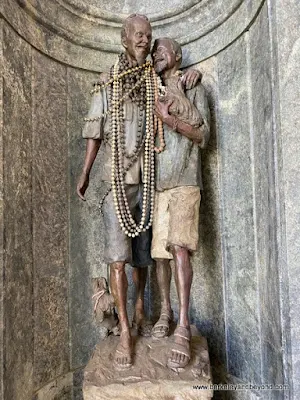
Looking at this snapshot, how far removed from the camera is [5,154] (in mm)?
2199

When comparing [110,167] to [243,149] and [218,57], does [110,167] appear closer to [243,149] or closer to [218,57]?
[243,149]

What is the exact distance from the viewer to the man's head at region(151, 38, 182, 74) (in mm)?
2360

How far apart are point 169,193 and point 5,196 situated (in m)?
0.93

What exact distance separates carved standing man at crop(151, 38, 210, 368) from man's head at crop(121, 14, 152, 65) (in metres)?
0.15

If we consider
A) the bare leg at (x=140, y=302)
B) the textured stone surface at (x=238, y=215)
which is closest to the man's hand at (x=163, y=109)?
the textured stone surface at (x=238, y=215)

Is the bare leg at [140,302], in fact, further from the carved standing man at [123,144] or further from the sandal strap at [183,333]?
the sandal strap at [183,333]

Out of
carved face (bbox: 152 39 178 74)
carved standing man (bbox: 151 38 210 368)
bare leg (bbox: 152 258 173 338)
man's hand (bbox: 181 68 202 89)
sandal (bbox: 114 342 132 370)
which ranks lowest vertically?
sandal (bbox: 114 342 132 370)

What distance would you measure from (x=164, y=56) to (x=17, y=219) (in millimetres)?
1311

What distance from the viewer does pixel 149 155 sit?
2293mm

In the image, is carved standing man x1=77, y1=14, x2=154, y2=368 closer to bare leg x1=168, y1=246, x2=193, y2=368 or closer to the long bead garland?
the long bead garland

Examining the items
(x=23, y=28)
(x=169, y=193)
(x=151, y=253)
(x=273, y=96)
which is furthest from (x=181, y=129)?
(x=23, y=28)

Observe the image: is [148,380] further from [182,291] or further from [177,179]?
[177,179]

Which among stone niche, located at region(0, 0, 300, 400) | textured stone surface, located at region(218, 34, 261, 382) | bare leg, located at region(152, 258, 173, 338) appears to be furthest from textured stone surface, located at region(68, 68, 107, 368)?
textured stone surface, located at region(218, 34, 261, 382)

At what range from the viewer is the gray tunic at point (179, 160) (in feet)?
7.39
